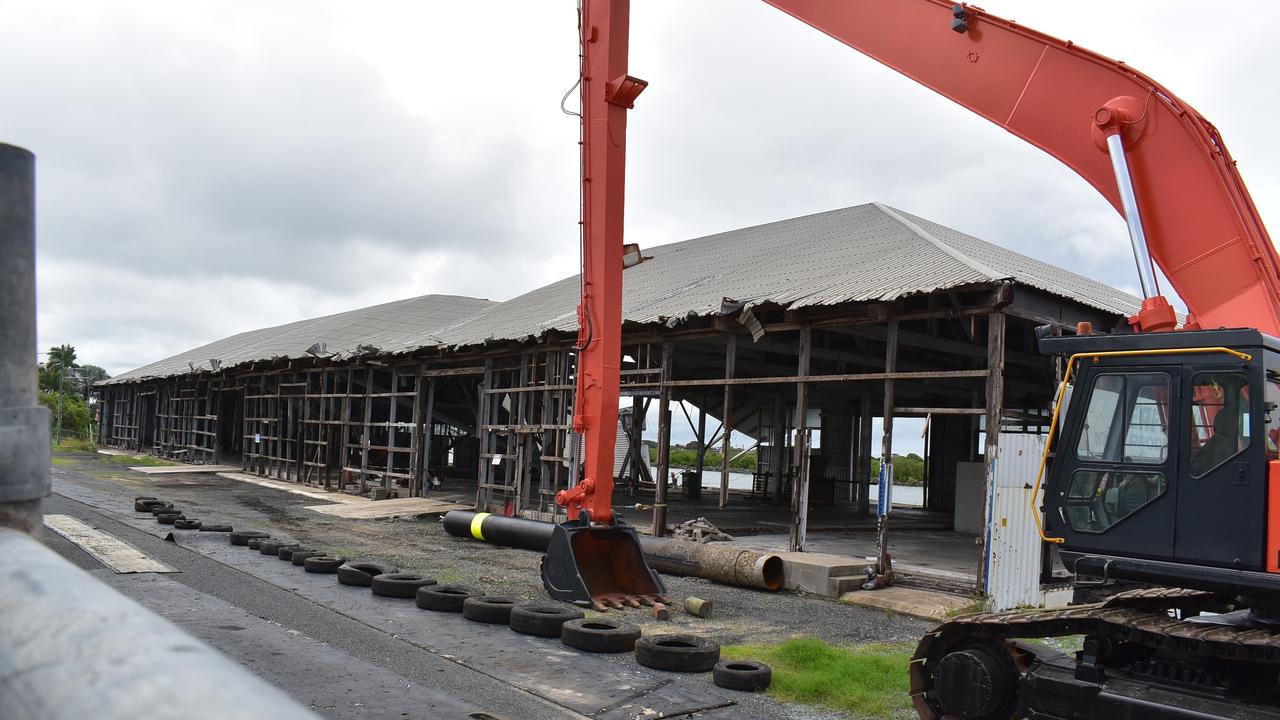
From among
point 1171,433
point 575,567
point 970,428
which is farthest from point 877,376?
point 970,428

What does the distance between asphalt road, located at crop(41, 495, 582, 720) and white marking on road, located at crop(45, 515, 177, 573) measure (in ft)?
0.79

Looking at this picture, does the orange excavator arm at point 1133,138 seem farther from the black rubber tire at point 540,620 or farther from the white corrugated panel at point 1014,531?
the black rubber tire at point 540,620

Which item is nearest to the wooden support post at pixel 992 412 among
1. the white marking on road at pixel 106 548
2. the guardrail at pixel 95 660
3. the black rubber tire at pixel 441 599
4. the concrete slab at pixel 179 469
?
the black rubber tire at pixel 441 599

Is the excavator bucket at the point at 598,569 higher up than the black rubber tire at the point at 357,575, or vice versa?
the excavator bucket at the point at 598,569

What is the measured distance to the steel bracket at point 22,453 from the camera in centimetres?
218

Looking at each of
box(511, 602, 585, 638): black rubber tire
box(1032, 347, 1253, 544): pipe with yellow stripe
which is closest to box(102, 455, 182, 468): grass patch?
box(511, 602, 585, 638): black rubber tire

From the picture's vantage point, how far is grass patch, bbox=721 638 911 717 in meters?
7.12

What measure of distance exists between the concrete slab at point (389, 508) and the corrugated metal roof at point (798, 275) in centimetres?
387

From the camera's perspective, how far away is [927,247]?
15.6 meters

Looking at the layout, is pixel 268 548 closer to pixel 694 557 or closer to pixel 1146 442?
pixel 694 557

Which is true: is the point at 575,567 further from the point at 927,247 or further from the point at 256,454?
the point at 256,454

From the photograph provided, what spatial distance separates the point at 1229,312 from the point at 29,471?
8040 millimetres

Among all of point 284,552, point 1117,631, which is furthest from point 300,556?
point 1117,631

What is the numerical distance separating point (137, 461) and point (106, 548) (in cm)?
2810
